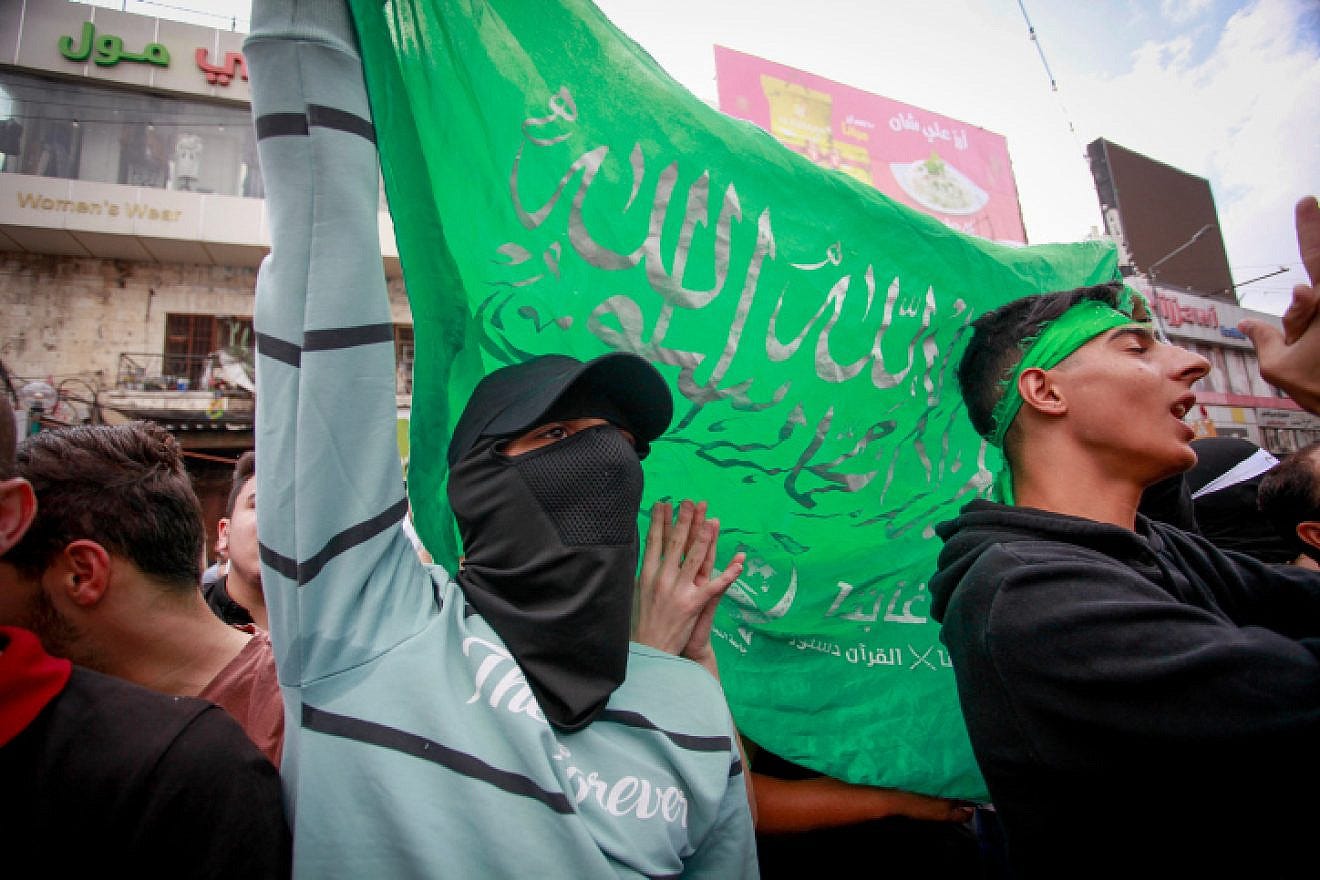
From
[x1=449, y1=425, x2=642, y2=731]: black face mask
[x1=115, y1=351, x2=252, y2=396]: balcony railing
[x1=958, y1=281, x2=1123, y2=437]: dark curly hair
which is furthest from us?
[x1=115, y1=351, x2=252, y2=396]: balcony railing

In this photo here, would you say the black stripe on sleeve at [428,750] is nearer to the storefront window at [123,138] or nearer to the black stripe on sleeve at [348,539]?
the black stripe on sleeve at [348,539]

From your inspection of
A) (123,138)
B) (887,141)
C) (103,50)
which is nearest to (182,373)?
(123,138)

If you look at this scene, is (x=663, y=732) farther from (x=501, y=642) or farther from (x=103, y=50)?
(x=103, y=50)

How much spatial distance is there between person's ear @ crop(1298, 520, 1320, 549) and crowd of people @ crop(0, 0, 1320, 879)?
475 mm

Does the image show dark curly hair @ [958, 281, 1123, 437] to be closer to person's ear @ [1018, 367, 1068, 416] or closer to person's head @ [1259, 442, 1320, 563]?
person's ear @ [1018, 367, 1068, 416]

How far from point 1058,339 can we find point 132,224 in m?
17.0

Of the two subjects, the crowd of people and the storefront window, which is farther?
the storefront window

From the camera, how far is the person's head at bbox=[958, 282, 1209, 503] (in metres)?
1.56

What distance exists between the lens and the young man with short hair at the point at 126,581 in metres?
1.40

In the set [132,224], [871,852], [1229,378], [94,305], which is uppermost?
[132,224]

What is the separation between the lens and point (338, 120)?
1085 mm

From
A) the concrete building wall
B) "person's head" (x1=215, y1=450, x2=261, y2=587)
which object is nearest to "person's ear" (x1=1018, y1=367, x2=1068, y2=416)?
"person's head" (x1=215, y1=450, x2=261, y2=587)

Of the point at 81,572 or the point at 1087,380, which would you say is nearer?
the point at 81,572

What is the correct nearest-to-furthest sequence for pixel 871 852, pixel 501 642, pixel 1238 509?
pixel 501 642
pixel 871 852
pixel 1238 509
